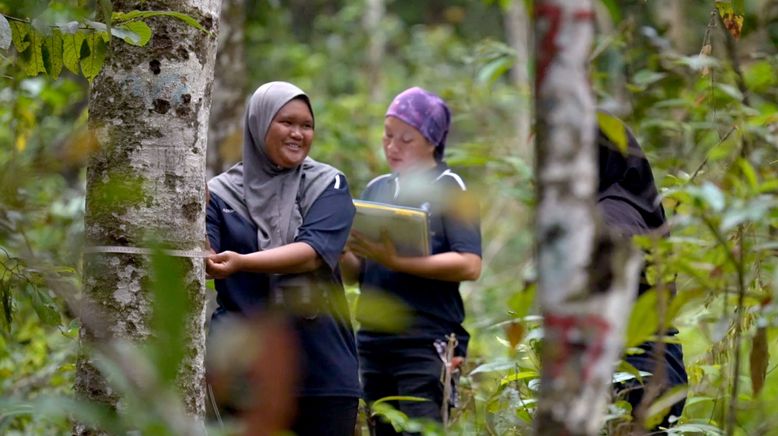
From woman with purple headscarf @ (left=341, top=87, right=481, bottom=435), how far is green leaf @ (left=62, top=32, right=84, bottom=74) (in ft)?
5.46

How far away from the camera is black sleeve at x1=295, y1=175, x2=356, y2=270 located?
3512 mm

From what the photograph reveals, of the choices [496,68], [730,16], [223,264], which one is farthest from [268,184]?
[496,68]

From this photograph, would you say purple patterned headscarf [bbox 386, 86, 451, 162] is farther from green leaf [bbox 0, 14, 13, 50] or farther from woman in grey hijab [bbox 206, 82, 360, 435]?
green leaf [bbox 0, 14, 13, 50]

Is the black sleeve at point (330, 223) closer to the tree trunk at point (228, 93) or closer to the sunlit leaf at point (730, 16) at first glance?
the sunlit leaf at point (730, 16)

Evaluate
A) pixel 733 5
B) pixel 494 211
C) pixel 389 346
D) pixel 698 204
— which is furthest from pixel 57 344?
pixel 494 211

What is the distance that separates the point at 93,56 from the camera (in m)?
2.80

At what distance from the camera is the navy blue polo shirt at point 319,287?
3.55 m

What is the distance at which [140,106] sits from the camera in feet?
9.54

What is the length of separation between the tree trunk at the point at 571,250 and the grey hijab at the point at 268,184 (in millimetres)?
2018

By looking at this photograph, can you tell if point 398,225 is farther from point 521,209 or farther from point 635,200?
point 521,209

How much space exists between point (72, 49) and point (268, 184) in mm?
1022

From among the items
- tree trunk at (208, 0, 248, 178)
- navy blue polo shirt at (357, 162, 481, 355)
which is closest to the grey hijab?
navy blue polo shirt at (357, 162, 481, 355)

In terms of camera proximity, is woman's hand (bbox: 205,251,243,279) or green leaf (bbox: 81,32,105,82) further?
woman's hand (bbox: 205,251,243,279)

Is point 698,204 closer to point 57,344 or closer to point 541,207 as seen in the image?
point 541,207
